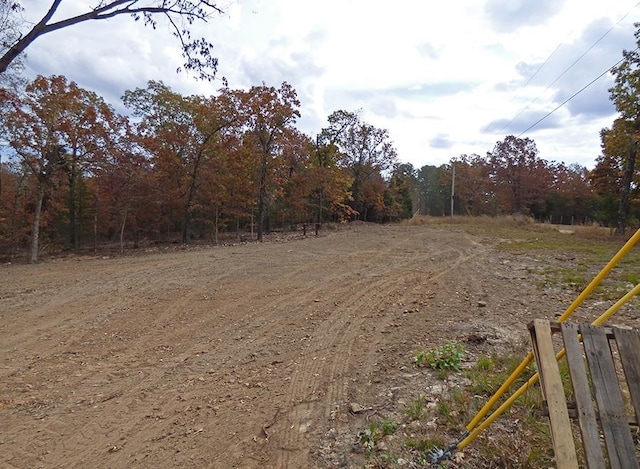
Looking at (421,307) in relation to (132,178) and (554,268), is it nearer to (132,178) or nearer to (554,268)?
(554,268)

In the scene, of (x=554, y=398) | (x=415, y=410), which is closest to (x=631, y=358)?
(x=554, y=398)

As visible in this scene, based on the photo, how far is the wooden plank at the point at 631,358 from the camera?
184cm

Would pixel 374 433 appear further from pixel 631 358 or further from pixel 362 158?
pixel 362 158

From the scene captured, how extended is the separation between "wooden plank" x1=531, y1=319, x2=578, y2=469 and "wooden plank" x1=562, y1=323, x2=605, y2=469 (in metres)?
0.09

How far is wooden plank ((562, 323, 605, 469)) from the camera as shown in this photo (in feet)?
5.28

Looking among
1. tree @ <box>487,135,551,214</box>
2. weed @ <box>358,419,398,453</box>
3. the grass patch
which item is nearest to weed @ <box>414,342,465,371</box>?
the grass patch

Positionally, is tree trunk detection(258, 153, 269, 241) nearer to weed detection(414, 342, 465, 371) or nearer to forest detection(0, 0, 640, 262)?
forest detection(0, 0, 640, 262)

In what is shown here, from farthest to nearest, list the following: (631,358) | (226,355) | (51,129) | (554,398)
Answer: (51,129) → (226,355) → (631,358) → (554,398)

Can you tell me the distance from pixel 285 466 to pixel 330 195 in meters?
24.7

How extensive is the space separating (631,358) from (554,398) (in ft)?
1.96

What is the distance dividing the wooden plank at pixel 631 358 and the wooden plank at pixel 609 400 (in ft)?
Result: 0.29

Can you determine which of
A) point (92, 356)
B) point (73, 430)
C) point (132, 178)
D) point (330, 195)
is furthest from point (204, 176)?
point (73, 430)

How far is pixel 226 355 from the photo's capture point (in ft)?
14.6

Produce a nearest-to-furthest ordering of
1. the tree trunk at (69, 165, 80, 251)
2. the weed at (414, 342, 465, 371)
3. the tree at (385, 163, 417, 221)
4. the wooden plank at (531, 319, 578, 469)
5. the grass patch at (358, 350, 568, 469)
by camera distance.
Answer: the wooden plank at (531, 319, 578, 469) → the grass patch at (358, 350, 568, 469) → the weed at (414, 342, 465, 371) → the tree trunk at (69, 165, 80, 251) → the tree at (385, 163, 417, 221)
